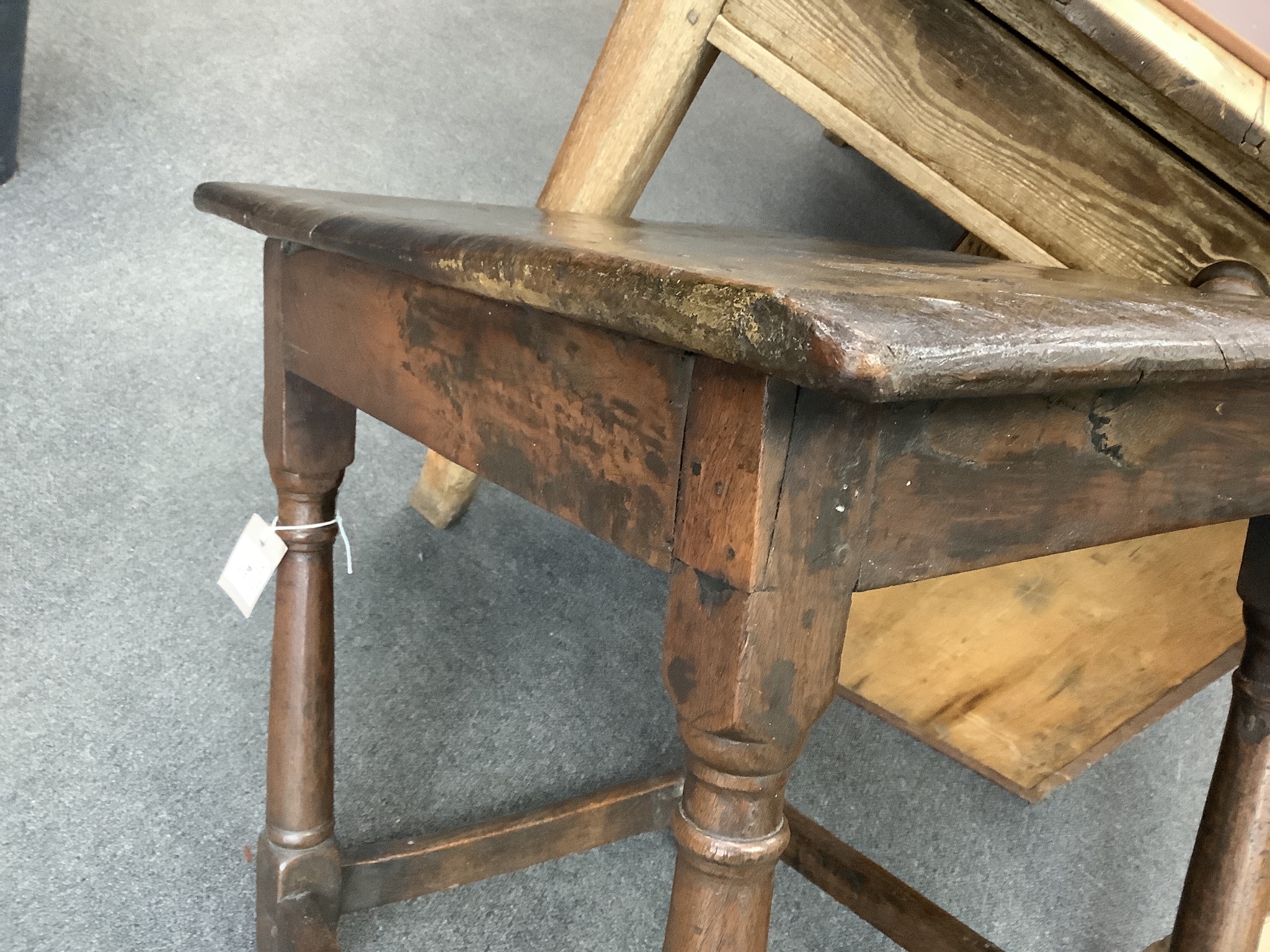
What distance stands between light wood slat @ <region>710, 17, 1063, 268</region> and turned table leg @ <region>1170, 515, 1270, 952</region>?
0.37 metres

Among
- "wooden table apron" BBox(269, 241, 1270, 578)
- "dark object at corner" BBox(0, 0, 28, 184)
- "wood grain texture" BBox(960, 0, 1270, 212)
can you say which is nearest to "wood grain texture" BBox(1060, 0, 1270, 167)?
"wood grain texture" BBox(960, 0, 1270, 212)

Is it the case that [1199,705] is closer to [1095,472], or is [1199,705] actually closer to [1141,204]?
[1141,204]

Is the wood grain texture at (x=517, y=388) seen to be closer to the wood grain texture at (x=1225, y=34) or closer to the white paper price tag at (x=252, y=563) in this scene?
the white paper price tag at (x=252, y=563)

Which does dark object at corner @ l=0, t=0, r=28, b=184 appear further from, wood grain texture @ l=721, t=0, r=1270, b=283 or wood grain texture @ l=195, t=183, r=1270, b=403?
wood grain texture @ l=195, t=183, r=1270, b=403

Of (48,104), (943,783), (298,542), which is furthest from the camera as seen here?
(48,104)

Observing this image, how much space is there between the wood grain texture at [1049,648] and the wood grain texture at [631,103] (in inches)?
23.5

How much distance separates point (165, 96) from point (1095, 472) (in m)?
1.90

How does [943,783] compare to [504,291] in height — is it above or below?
below

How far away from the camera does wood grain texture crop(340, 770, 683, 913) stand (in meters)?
0.93

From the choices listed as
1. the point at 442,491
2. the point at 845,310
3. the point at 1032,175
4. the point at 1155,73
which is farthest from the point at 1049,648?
the point at 845,310

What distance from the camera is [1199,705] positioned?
155 centimetres

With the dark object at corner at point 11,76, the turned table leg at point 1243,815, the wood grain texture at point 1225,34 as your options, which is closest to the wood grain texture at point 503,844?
the turned table leg at point 1243,815

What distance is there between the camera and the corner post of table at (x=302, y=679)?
82 centimetres

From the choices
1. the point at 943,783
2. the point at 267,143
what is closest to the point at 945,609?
the point at 943,783
